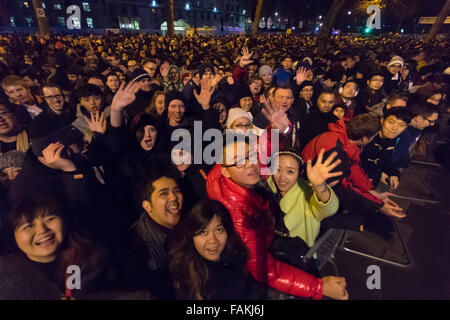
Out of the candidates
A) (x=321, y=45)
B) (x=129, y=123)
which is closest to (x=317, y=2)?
(x=321, y=45)

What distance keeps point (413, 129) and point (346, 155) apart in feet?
7.61

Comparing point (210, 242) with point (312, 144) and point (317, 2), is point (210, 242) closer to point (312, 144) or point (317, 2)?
point (312, 144)

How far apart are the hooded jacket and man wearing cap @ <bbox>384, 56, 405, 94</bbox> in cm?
509

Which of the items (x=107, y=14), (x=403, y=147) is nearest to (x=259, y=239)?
(x=403, y=147)

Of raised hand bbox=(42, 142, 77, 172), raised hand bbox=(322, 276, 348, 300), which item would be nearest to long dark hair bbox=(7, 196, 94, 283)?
raised hand bbox=(42, 142, 77, 172)

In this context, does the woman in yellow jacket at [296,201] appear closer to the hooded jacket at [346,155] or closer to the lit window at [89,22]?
the hooded jacket at [346,155]

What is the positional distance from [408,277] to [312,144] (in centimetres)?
221

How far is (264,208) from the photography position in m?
2.22

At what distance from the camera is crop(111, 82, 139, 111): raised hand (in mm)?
2918

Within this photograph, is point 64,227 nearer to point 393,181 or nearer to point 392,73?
point 393,181

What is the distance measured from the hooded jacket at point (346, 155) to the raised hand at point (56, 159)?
2795mm

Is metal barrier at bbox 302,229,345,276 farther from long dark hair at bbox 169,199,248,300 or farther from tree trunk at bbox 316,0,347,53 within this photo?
tree trunk at bbox 316,0,347,53

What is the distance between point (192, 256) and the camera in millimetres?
1813

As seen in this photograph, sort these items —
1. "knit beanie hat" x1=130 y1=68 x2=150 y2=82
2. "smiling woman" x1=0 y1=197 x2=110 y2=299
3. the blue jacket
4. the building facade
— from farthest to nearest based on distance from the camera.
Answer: the building facade → "knit beanie hat" x1=130 y1=68 x2=150 y2=82 → the blue jacket → "smiling woman" x1=0 y1=197 x2=110 y2=299
